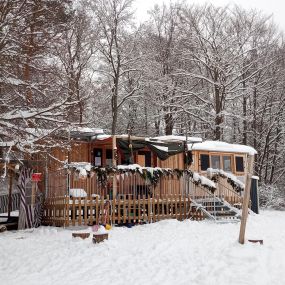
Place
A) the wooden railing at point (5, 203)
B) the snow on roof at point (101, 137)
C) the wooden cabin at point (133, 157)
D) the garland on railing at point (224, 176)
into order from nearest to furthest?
the wooden cabin at point (133, 157)
the snow on roof at point (101, 137)
the garland on railing at point (224, 176)
the wooden railing at point (5, 203)

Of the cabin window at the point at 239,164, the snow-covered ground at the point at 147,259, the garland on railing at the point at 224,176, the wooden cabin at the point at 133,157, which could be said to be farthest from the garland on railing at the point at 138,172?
the cabin window at the point at 239,164

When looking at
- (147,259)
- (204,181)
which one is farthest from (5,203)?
(147,259)

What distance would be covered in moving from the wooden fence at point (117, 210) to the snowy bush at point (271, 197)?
965 centimetres

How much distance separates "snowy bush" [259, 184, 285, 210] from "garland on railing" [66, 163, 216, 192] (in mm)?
9445

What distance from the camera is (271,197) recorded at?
23562 millimetres

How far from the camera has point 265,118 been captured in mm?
28531

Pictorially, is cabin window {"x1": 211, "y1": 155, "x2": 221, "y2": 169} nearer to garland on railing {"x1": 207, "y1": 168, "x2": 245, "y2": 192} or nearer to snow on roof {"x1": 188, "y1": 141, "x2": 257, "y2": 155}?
snow on roof {"x1": 188, "y1": 141, "x2": 257, "y2": 155}

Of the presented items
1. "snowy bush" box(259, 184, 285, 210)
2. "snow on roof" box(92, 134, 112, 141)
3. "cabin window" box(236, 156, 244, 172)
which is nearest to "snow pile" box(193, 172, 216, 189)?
"snow on roof" box(92, 134, 112, 141)

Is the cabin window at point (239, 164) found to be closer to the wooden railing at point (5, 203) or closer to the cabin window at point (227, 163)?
the cabin window at point (227, 163)

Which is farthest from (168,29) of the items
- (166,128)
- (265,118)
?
(265,118)

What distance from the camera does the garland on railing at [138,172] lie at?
13455 millimetres

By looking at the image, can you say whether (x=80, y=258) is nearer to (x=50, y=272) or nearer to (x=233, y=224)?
(x=50, y=272)

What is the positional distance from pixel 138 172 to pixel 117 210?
1.51m

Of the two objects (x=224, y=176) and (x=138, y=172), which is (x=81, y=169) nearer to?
(x=138, y=172)
